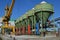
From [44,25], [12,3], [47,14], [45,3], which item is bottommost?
[44,25]

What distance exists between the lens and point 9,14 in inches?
1997

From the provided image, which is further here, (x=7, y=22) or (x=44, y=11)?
(x=7, y=22)

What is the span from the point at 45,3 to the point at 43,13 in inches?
74.6

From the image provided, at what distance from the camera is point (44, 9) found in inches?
1092

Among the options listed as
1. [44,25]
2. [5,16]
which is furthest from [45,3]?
[5,16]

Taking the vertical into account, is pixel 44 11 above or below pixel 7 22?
above

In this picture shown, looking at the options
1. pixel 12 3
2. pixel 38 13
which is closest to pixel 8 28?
pixel 12 3

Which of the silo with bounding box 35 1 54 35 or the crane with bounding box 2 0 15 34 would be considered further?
Result: the crane with bounding box 2 0 15 34

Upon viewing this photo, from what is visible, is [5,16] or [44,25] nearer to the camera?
[44,25]

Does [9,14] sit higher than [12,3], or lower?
lower

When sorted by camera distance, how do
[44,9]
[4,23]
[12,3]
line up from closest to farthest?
1. [44,9]
2. [12,3]
3. [4,23]

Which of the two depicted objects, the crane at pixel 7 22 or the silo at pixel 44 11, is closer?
the silo at pixel 44 11

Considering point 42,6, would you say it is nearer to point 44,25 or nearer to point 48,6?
point 48,6

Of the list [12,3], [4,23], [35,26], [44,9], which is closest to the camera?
[44,9]
